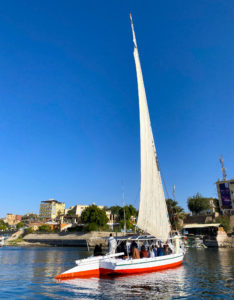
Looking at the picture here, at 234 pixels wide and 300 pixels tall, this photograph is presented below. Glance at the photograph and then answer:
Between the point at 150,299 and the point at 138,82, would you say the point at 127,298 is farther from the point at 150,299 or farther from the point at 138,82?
the point at 138,82

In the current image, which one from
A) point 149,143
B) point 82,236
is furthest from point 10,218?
point 149,143

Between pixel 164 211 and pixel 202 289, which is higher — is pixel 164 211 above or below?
above

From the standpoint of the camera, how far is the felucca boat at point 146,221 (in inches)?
622

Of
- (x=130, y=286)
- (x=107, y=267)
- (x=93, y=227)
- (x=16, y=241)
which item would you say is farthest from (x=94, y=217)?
(x=130, y=286)

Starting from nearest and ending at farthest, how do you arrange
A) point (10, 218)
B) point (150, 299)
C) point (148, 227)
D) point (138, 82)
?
point (150, 299), point (148, 227), point (138, 82), point (10, 218)

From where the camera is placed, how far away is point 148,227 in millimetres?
18781

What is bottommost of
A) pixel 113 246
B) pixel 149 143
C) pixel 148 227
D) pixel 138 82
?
pixel 113 246

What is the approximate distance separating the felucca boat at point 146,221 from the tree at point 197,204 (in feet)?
192

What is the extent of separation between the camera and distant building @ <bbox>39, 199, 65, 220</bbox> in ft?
507

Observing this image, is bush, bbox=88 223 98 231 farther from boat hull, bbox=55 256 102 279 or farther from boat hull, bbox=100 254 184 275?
boat hull, bbox=55 256 102 279

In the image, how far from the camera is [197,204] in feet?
250

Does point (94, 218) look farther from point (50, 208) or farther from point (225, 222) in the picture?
point (50, 208)

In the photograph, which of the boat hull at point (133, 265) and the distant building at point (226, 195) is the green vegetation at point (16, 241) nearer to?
the distant building at point (226, 195)

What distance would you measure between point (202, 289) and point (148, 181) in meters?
8.94
